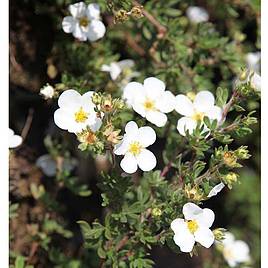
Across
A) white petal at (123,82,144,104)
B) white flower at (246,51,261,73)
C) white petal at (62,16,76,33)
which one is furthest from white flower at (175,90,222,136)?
white flower at (246,51,261,73)

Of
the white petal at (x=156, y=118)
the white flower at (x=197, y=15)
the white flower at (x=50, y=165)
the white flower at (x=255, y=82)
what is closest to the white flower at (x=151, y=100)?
the white petal at (x=156, y=118)

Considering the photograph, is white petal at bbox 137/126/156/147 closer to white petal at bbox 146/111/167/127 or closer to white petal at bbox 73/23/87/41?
white petal at bbox 146/111/167/127

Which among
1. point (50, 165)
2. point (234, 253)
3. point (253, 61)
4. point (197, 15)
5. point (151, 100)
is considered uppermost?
point (151, 100)

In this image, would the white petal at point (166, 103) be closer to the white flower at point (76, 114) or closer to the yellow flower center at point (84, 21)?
the white flower at point (76, 114)

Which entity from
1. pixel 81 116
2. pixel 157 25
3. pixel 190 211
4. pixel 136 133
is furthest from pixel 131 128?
pixel 157 25

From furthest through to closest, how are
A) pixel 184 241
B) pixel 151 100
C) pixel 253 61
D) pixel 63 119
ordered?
pixel 253 61 < pixel 151 100 < pixel 63 119 < pixel 184 241

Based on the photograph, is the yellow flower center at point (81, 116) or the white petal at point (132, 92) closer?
the yellow flower center at point (81, 116)

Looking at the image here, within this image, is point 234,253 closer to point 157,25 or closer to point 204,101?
point 204,101

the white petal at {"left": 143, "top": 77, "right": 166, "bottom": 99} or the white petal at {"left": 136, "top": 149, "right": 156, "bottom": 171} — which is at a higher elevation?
the white petal at {"left": 143, "top": 77, "right": 166, "bottom": 99}
